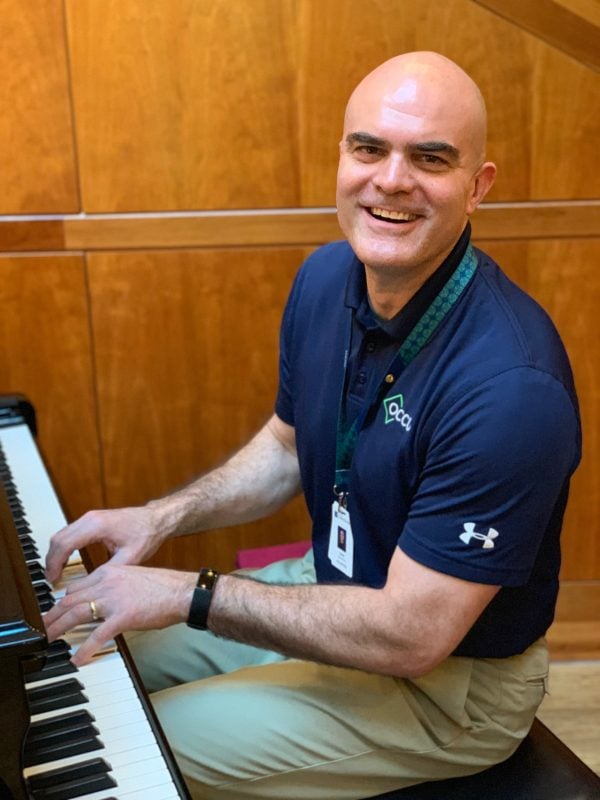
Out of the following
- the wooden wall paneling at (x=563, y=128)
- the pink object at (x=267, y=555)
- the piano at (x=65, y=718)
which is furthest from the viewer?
the wooden wall paneling at (x=563, y=128)

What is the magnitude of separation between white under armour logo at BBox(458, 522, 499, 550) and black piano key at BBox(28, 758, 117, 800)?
49 cm

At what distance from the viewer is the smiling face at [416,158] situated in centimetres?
134

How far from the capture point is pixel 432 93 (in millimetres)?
1338

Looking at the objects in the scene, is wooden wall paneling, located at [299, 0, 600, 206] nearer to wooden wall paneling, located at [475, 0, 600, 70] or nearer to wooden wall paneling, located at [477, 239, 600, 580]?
wooden wall paneling, located at [475, 0, 600, 70]

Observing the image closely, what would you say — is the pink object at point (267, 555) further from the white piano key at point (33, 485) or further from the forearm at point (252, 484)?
the white piano key at point (33, 485)

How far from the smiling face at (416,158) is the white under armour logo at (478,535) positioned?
38 cm

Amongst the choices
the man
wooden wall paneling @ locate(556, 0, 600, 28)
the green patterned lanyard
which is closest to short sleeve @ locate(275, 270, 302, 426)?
the man

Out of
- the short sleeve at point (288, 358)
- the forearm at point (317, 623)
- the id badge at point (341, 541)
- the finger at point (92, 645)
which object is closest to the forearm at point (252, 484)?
the short sleeve at point (288, 358)

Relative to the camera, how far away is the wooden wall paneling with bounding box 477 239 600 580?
228 centimetres

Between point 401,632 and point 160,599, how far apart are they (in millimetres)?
306

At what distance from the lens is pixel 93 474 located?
2.34 meters

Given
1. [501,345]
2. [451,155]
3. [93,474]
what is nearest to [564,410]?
[501,345]

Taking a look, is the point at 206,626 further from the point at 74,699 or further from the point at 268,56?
the point at 268,56

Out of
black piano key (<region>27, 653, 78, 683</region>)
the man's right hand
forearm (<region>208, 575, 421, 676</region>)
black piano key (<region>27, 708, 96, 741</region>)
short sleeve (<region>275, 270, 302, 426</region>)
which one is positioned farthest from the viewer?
short sleeve (<region>275, 270, 302, 426</region>)
